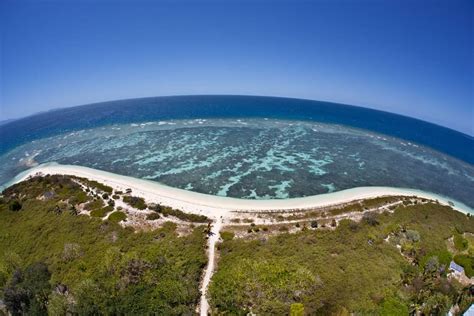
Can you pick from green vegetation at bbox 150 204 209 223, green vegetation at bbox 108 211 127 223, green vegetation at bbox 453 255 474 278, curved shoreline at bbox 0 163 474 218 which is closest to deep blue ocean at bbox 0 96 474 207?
curved shoreline at bbox 0 163 474 218

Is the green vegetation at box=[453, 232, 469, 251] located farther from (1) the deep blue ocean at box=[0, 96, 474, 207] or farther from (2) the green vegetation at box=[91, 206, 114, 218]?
(2) the green vegetation at box=[91, 206, 114, 218]

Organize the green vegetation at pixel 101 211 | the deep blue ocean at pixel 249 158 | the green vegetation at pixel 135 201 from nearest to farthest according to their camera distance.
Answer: the green vegetation at pixel 101 211 → the green vegetation at pixel 135 201 → the deep blue ocean at pixel 249 158

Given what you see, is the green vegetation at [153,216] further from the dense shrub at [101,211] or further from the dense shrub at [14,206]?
the dense shrub at [14,206]

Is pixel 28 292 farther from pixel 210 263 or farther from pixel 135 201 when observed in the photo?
pixel 210 263

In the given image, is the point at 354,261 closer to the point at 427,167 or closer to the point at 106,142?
the point at 427,167

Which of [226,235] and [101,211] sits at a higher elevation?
[101,211]

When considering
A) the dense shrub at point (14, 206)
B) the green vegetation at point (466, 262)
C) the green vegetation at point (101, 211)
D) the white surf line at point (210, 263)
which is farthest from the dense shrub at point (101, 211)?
the green vegetation at point (466, 262)

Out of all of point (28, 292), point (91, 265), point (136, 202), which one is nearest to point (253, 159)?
point (136, 202)
